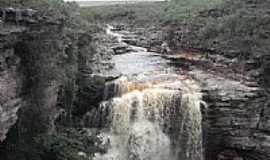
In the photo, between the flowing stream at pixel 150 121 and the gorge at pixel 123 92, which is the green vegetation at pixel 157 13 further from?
the flowing stream at pixel 150 121

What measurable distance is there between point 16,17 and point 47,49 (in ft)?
5.88

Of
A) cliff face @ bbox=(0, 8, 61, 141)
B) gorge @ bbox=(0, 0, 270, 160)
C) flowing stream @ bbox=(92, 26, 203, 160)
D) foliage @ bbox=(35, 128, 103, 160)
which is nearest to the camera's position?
cliff face @ bbox=(0, 8, 61, 141)

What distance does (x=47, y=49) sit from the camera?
46.8 ft

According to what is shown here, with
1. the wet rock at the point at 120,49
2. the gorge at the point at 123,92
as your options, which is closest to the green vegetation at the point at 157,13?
the wet rock at the point at 120,49

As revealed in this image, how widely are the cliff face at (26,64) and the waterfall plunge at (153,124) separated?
2894 millimetres

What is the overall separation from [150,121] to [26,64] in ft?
17.9

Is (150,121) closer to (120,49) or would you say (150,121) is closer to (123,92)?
(123,92)

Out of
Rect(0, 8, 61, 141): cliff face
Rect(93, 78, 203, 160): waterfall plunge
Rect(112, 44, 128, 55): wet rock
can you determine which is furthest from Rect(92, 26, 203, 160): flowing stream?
Rect(112, 44, 128, 55): wet rock

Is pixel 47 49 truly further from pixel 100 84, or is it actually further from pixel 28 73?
pixel 100 84

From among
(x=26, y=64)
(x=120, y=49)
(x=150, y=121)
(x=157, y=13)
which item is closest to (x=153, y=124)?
(x=150, y=121)

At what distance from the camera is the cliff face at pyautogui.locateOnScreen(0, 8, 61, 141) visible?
12.5m

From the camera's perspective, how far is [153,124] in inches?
699

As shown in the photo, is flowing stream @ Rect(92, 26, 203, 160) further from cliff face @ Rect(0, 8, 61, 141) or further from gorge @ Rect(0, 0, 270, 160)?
cliff face @ Rect(0, 8, 61, 141)

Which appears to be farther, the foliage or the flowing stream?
the flowing stream
